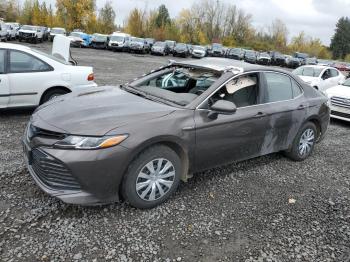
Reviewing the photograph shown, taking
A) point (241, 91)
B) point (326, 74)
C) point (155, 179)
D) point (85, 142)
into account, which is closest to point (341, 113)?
point (326, 74)

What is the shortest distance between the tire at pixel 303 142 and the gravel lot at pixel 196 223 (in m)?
0.67

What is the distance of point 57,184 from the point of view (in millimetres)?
3178

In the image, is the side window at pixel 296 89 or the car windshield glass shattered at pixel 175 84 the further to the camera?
the side window at pixel 296 89

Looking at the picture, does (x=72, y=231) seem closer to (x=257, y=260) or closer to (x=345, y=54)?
(x=257, y=260)

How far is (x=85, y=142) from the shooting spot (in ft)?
10.2

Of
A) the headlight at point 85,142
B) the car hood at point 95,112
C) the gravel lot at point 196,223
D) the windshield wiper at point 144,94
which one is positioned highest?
the windshield wiper at point 144,94

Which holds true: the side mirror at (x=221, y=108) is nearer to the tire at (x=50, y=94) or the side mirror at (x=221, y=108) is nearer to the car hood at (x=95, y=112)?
the car hood at (x=95, y=112)

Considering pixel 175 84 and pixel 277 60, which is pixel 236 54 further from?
pixel 175 84

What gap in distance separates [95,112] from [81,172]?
27.5 inches

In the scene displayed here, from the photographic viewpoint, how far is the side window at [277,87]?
4609 mm

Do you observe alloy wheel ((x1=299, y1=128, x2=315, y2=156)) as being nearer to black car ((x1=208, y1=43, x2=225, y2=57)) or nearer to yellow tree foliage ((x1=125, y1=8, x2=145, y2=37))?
black car ((x1=208, y1=43, x2=225, y2=57))

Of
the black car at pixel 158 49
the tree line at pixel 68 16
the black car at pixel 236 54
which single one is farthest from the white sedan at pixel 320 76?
the tree line at pixel 68 16

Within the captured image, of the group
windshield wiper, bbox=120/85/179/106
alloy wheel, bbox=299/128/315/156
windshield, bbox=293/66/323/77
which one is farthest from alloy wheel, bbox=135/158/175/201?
windshield, bbox=293/66/323/77

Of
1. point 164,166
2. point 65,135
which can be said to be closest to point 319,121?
point 164,166
